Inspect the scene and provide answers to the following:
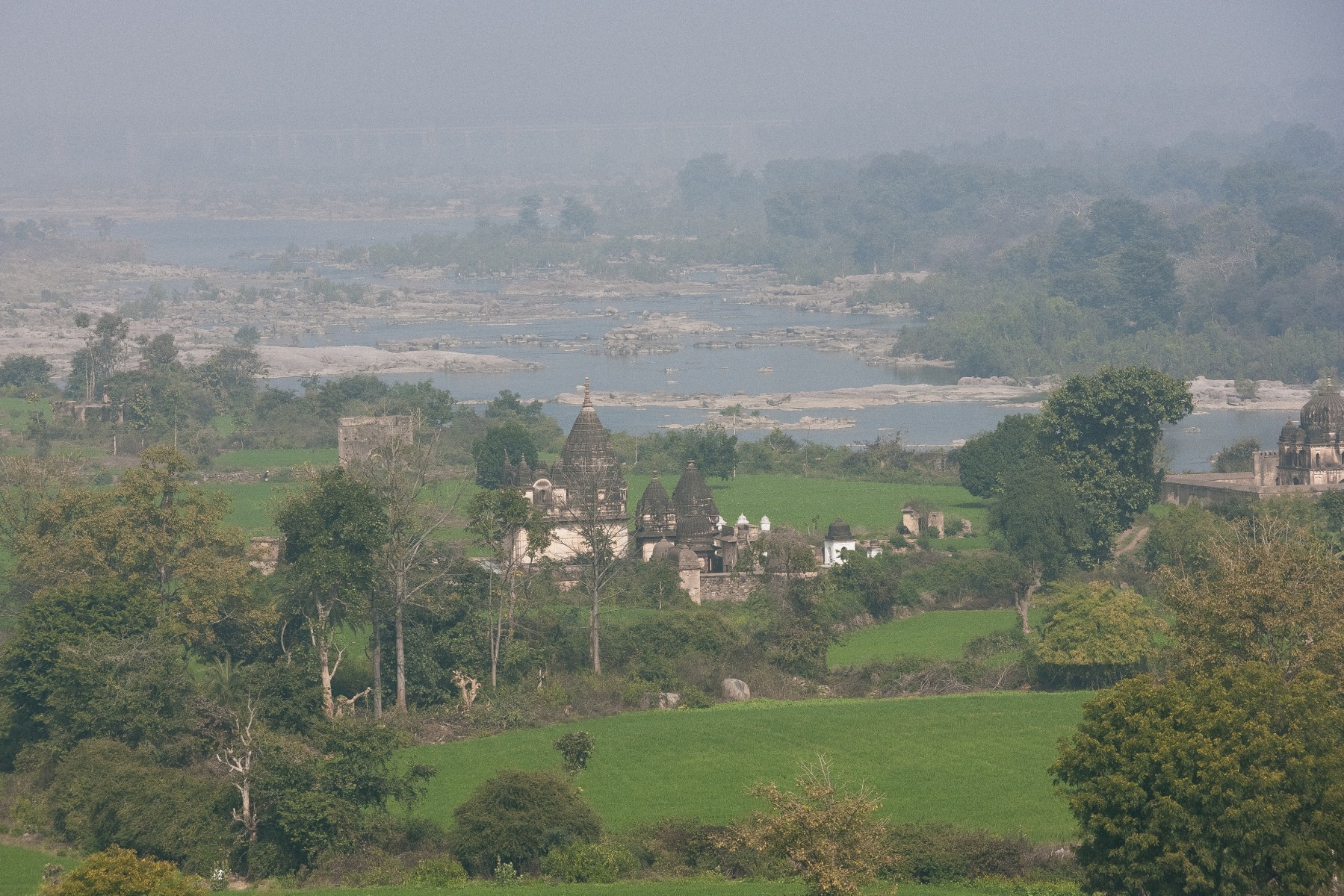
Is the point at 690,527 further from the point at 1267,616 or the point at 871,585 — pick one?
the point at 1267,616

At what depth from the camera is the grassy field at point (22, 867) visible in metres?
22.0

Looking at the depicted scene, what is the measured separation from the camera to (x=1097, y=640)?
30812 millimetres

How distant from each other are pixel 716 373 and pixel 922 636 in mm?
47877

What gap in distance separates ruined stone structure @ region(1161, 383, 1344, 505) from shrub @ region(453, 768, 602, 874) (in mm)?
25232

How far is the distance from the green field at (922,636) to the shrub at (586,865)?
418 inches

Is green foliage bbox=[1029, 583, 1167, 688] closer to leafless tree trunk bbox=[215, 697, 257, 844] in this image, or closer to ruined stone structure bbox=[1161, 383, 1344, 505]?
leafless tree trunk bbox=[215, 697, 257, 844]

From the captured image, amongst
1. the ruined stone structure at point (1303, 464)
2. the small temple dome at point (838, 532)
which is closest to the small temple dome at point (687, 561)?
the small temple dome at point (838, 532)

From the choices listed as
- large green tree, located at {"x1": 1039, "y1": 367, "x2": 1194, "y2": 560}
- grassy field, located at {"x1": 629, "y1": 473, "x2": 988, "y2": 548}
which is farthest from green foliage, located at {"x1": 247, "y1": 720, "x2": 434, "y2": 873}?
large green tree, located at {"x1": 1039, "y1": 367, "x2": 1194, "y2": 560}

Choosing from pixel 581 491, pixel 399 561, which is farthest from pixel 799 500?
pixel 399 561

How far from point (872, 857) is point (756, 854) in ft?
11.9

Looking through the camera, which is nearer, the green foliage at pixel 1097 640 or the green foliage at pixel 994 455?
the green foliage at pixel 1097 640

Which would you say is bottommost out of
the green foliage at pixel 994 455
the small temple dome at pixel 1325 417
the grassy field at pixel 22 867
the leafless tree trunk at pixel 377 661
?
the grassy field at pixel 22 867

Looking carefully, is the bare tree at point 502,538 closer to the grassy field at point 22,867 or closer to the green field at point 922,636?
the green field at point 922,636

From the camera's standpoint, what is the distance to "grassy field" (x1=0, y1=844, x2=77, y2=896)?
868 inches
